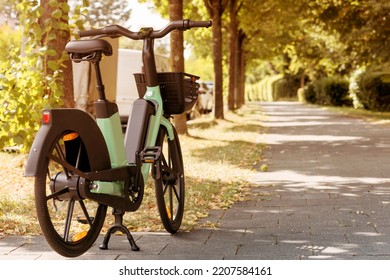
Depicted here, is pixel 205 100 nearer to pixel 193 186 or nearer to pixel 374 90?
pixel 374 90

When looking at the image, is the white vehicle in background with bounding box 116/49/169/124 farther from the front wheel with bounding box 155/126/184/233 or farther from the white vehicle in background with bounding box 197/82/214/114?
the front wheel with bounding box 155/126/184/233

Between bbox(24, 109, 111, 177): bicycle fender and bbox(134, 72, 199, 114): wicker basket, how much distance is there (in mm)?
972

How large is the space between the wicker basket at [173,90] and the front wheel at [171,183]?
0.71 ft

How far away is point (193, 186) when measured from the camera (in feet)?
28.2

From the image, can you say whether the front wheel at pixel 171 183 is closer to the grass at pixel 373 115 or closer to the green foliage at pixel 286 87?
the grass at pixel 373 115

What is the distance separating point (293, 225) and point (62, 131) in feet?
8.62

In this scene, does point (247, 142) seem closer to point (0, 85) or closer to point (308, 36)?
point (0, 85)

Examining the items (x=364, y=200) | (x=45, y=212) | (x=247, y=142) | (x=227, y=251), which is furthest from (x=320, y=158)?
(x=45, y=212)

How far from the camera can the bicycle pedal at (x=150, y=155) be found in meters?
5.27

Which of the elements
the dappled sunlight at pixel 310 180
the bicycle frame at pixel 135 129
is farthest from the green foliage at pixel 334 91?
the bicycle frame at pixel 135 129

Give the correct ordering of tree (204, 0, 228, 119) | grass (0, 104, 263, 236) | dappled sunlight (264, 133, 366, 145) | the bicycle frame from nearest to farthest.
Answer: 1. the bicycle frame
2. grass (0, 104, 263, 236)
3. dappled sunlight (264, 133, 366, 145)
4. tree (204, 0, 228, 119)

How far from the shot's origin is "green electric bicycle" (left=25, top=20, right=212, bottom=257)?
4277 mm

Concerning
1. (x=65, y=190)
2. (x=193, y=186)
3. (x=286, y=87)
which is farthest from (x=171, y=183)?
(x=286, y=87)

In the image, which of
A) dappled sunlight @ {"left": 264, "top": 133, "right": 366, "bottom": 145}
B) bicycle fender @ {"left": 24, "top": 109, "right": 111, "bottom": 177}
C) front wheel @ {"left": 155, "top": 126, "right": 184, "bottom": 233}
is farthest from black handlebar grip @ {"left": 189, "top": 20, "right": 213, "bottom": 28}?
dappled sunlight @ {"left": 264, "top": 133, "right": 366, "bottom": 145}
